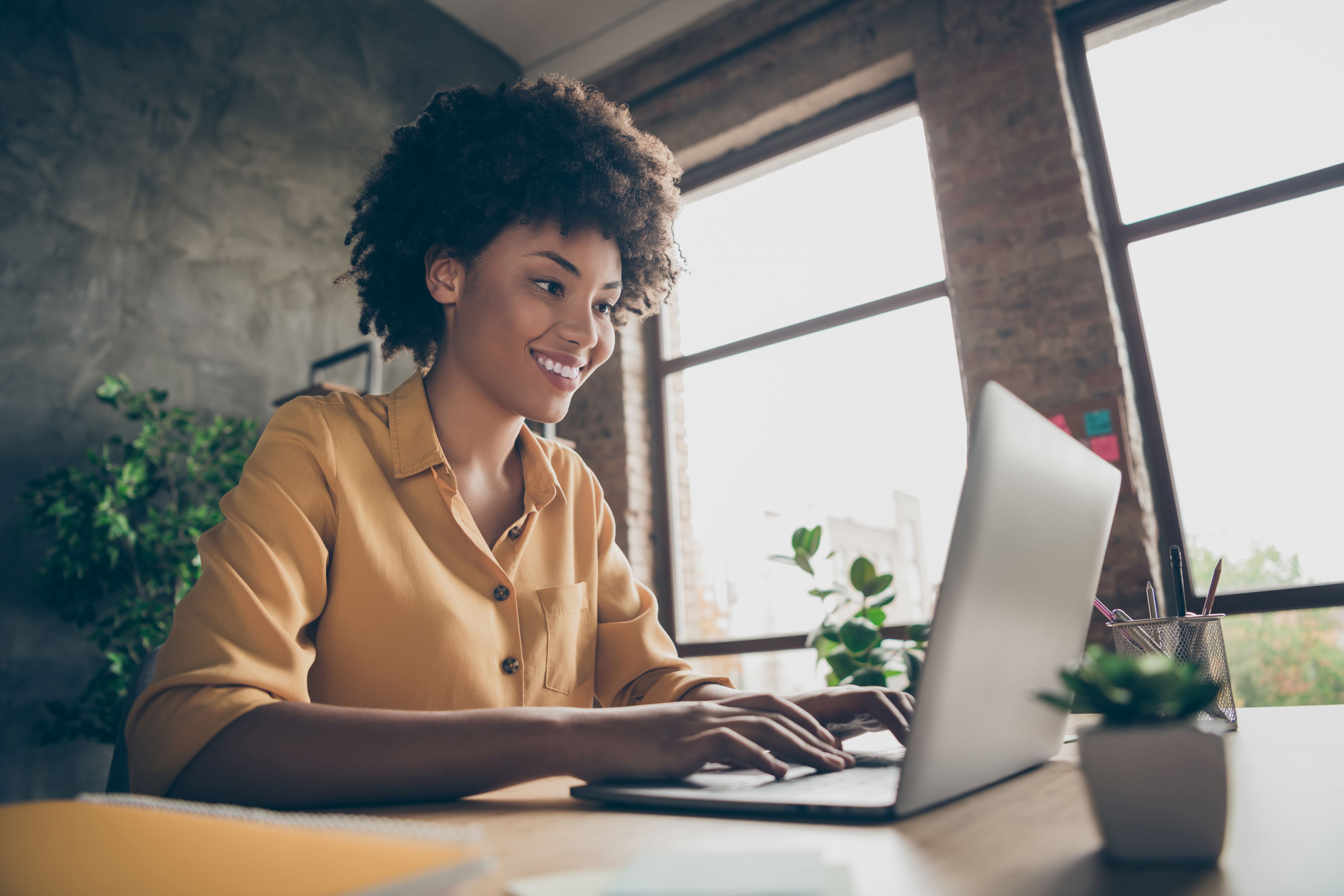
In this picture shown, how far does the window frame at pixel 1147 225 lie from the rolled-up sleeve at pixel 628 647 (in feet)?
7.20

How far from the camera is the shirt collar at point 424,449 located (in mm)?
1160

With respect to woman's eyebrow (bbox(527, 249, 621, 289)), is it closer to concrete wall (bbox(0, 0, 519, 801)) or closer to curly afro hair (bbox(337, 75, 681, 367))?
curly afro hair (bbox(337, 75, 681, 367))

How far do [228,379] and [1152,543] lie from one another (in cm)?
366

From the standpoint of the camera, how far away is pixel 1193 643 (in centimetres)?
98

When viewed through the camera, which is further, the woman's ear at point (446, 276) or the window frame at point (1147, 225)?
the window frame at point (1147, 225)

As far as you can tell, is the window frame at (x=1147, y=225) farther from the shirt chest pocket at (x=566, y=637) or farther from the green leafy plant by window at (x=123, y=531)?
the green leafy plant by window at (x=123, y=531)

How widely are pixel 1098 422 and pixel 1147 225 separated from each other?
0.86 meters

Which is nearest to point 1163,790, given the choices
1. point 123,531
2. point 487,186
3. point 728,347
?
point 487,186

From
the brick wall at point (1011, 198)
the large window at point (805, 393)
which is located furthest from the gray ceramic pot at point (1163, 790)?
the large window at point (805, 393)

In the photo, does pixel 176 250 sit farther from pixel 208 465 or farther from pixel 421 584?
pixel 421 584

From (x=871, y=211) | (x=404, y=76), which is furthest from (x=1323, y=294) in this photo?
(x=404, y=76)

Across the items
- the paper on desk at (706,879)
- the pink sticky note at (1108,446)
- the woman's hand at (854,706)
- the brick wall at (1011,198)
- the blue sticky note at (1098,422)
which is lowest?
the paper on desk at (706,879)

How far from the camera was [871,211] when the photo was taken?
3.88 m

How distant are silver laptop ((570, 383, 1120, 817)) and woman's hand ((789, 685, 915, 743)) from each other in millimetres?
157
